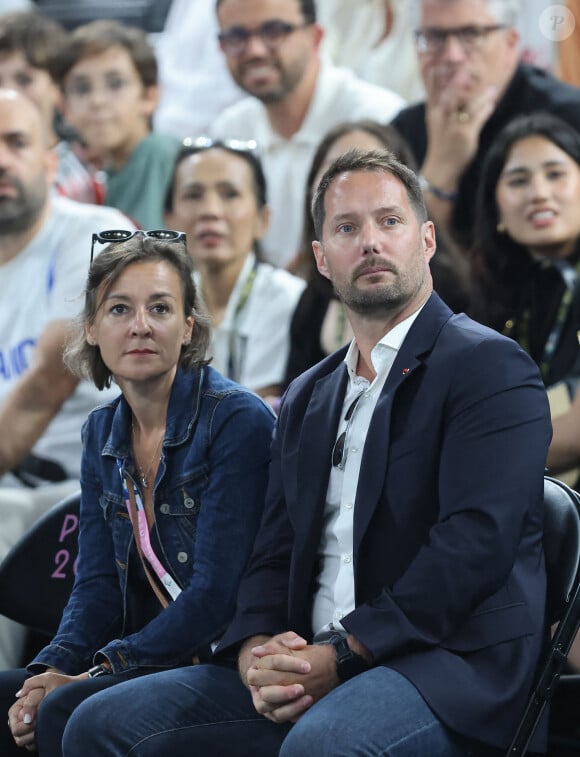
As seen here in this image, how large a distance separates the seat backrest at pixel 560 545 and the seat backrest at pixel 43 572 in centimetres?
106

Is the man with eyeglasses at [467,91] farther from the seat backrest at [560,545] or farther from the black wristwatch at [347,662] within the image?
the black wristwatch at [347,662]

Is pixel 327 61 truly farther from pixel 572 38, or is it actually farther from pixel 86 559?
pixel 86 559

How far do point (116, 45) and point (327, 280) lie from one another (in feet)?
5.83

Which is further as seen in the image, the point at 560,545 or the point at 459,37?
the point at 459,37

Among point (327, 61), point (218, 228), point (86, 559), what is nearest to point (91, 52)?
point (327, 61)

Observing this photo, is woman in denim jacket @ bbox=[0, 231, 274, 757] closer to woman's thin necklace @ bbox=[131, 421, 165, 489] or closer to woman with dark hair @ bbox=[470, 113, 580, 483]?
woman's thin necklace @ bbox=[131, 421, 165, 489]

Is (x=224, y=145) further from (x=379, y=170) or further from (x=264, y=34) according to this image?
(x=379, y=170)

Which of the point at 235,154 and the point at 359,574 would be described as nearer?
the point at 359,574

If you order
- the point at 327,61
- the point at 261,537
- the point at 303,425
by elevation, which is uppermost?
the point at 327,61

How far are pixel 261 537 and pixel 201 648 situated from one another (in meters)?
0.24

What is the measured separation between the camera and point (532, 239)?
358 centimetres

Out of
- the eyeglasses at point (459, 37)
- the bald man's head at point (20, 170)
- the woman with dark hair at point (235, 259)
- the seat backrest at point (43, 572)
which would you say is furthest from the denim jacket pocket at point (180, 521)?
the eyeglasses at point (459, 37)

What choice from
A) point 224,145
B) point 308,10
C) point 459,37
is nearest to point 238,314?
point 224,145

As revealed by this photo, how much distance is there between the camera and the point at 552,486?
7.38ft
